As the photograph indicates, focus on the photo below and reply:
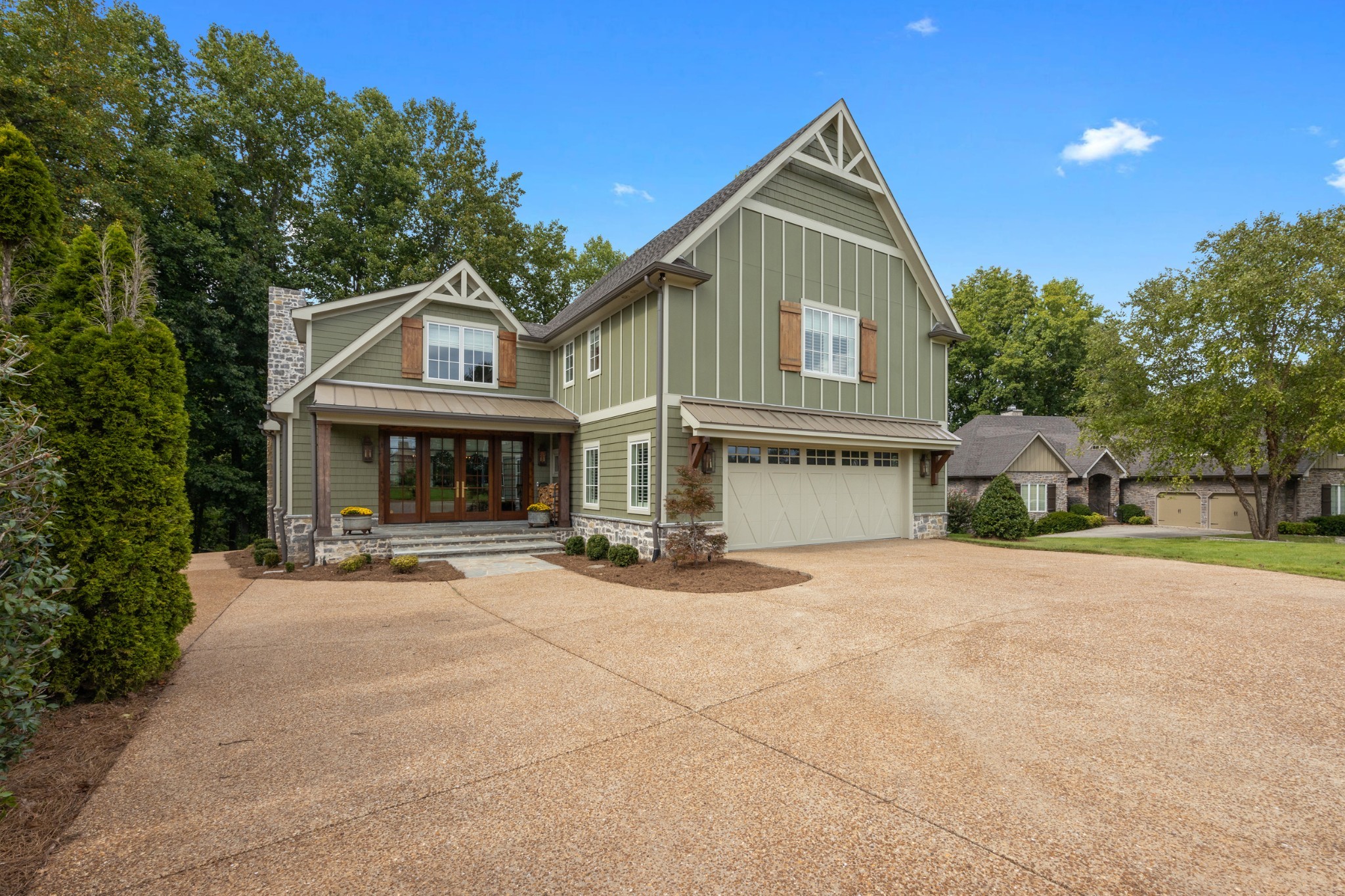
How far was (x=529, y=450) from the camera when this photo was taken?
14953mm

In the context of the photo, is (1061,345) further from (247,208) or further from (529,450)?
(247,208)

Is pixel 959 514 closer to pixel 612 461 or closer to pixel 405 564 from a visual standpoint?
pixel 612 461

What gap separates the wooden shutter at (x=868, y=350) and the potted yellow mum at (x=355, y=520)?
11.2m

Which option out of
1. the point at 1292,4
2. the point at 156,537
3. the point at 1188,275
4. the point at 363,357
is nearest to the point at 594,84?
the point at 363,357

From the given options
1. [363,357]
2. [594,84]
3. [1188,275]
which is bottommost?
[363,357]

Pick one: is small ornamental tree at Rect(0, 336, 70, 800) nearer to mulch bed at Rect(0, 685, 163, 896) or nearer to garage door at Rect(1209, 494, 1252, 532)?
mulch bed at Rect(0, 685, 163, 896)

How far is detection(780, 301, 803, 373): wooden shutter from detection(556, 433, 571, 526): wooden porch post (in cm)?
529

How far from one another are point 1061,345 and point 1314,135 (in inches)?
912

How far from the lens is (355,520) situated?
38.1ft

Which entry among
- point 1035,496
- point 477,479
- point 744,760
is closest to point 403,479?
point 477,479

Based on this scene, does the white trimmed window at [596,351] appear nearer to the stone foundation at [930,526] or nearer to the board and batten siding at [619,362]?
the board and batten siding at [619,362]

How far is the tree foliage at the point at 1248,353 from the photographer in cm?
1542

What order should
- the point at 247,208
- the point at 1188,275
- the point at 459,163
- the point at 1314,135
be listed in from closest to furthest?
1. the point at 1314,135
2. the point at 1188,275
3. the point at 247,208
4. the point at 459,163

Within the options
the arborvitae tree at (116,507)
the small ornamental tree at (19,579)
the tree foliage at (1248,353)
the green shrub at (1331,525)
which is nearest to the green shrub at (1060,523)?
the tree foliage at (1248,353)
